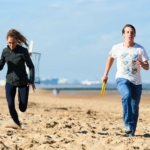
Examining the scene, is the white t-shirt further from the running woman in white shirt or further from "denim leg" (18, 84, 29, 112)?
"denim leg" (18, 84, 29, 112)

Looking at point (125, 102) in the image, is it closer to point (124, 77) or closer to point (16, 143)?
point (124, 77)

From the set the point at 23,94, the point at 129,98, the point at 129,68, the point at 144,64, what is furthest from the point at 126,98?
the point at 23,94

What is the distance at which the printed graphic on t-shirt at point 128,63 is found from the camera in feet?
28.0

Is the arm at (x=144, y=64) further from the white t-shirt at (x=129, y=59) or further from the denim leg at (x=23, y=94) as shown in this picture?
the denim leg at (x=23, y=94)

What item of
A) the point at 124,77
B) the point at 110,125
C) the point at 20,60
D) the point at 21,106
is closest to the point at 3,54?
the point at 20,60

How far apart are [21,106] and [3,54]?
959 mm

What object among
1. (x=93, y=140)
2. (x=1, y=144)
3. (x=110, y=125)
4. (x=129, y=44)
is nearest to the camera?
(x=1, y=144)

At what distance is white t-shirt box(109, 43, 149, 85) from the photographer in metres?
8.55

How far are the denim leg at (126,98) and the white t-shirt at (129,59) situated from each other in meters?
0.09

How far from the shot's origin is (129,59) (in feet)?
28.1

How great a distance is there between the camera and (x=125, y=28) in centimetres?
863

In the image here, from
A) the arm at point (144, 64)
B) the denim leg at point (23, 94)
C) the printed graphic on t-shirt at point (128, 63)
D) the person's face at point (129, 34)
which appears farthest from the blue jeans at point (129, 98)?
the denim leg at point (23, 94)

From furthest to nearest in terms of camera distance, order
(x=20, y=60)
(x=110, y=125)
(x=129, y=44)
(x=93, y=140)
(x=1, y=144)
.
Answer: (x=110, y=125) → (x=20, y=60) → (x=129, y=44) → (x=93, y=140) → (x=1, y=144)

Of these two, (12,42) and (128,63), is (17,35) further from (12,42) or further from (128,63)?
(128,63)
